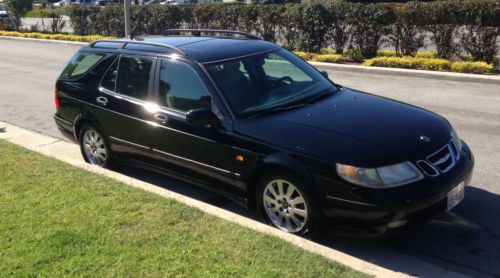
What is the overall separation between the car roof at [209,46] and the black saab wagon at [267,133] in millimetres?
17

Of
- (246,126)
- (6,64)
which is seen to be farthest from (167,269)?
(6,64)

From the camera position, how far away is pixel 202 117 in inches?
183

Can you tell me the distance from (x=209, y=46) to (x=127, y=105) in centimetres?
108

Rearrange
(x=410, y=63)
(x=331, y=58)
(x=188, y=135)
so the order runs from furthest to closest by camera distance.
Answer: (x=331, y=58)
(x=410, y=63)
(x=188, y=135)

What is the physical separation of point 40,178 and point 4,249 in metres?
1.66

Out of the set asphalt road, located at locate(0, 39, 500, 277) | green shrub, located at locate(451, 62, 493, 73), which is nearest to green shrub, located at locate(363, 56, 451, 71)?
green shrub, located at locate(451, 62, 493, 73)

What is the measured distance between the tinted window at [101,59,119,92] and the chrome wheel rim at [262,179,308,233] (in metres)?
2.45

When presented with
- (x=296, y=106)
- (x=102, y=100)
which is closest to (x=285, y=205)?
(x=296, y=106)

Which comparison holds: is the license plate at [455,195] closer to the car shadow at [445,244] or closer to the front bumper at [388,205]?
the front bumper at [388,205]

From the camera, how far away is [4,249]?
161 inches

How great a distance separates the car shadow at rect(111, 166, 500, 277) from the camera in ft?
13.2

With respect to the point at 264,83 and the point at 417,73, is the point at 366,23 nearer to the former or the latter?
the point at 417,73

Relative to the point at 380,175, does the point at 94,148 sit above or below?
below

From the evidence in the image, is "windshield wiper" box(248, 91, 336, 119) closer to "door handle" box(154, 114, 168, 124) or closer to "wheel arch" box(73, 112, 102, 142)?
"door handle" box(154, 114, 168, 124)
